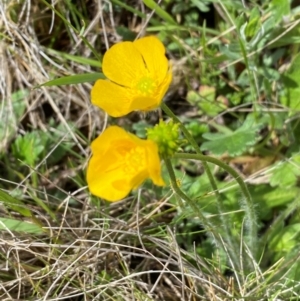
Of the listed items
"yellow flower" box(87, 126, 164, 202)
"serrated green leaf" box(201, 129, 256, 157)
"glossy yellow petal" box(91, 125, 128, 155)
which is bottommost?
"serrated green leaf" box(201, 129, 256, 157)

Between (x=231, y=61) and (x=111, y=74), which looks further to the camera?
(x=231, y=61)

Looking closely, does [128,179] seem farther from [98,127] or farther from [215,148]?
[98,127]

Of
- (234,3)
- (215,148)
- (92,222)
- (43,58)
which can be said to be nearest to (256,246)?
(215,148)

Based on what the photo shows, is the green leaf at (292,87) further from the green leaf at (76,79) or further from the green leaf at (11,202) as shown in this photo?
the green leaf at (11,202)

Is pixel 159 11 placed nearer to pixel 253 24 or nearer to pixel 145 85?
pixel 253 24

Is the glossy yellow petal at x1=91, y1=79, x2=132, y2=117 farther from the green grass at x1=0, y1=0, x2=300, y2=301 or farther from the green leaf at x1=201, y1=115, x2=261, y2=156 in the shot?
the green leaf at x1=201, y1=115, x2=261, y2=156

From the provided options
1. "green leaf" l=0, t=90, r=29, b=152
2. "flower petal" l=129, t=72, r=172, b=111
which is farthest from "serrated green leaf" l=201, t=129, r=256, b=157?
"green leaf" l=0, t=90, r=29, b=152

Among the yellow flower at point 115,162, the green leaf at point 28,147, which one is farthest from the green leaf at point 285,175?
the green leaf at point 28,147
